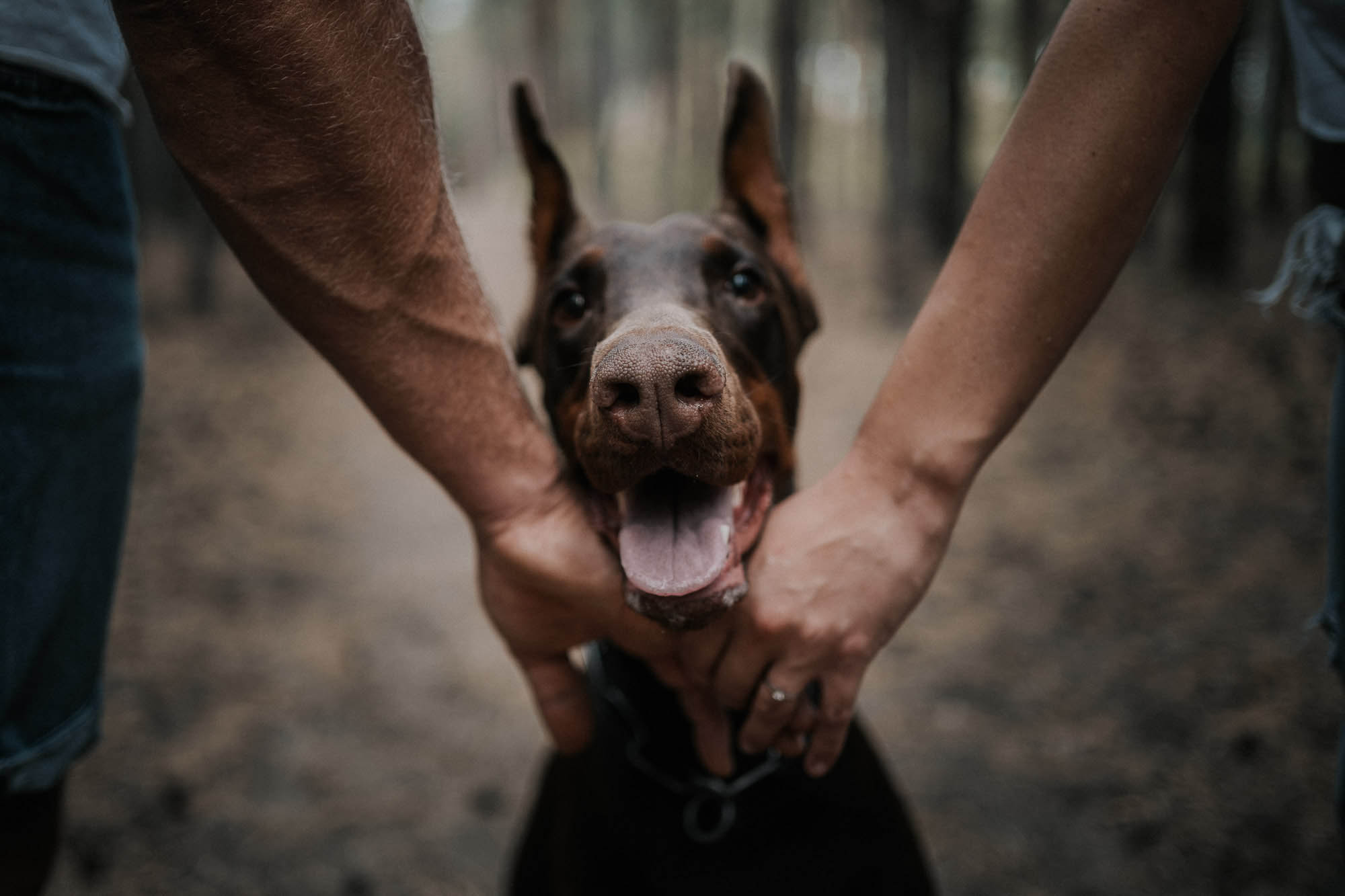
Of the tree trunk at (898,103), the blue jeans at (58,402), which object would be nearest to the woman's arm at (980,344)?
the blue jeans at (58,402)

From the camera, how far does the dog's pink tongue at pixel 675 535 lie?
63.9 inches

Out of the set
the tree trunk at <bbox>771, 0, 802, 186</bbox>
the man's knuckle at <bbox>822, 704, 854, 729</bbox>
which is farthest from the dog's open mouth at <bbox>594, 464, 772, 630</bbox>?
the tree trunk at <bbox>771, 0, 802, 186</bbox>

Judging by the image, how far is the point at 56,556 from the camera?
1.75 m

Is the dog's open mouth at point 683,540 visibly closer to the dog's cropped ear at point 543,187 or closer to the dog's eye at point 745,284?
the dog's eye at point 745,284

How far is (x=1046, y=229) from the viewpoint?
157cm

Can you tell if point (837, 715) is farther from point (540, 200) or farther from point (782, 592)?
point (540, 200)

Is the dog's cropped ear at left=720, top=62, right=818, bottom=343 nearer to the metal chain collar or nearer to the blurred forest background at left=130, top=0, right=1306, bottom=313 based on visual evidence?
the blurred forest background at left=130, top=0, right=1306, bottom=313

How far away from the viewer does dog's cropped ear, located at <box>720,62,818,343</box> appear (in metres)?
2.38

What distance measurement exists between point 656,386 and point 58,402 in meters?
1.24

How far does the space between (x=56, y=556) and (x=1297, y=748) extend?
4772 millimetres

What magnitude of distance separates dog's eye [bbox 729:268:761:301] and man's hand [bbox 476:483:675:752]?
0.79 metres

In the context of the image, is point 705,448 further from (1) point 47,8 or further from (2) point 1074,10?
(1) point 47,8

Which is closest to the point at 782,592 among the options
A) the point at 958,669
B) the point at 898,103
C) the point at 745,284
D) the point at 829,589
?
the point at 829,589

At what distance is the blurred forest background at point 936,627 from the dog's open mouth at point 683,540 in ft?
2.78
